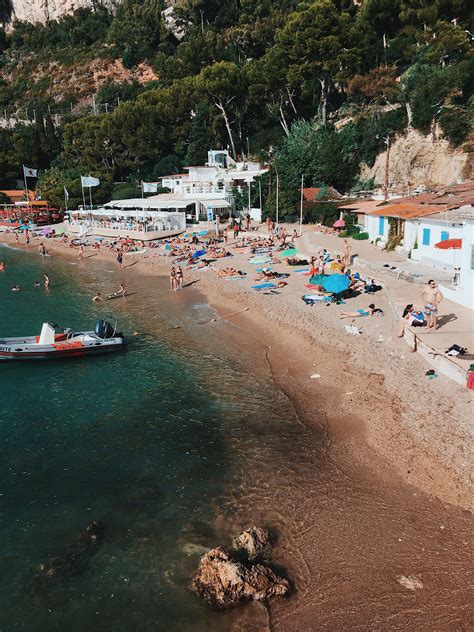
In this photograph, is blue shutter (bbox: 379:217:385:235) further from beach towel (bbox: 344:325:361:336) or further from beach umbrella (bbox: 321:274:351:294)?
beach towel (bbox: 344:325:361:336)

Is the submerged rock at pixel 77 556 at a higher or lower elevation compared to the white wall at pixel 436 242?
lower

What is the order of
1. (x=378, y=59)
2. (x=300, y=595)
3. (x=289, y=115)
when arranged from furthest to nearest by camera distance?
(x=289, y=115) < (x=378, y=59) < (x=300, y=595)

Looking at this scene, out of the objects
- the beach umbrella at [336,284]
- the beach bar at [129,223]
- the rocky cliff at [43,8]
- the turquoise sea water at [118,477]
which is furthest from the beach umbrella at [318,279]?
the rocky cliff at [43,8]

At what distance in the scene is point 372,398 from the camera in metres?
12.9

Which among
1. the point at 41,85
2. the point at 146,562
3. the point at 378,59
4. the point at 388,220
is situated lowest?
the point at 146,562

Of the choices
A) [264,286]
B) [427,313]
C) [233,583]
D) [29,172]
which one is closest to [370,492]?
[233,583]

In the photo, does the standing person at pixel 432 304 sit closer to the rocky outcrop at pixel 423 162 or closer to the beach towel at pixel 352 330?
the beach towel at pixel 352 330

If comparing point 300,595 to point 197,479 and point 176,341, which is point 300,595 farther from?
point 176,341

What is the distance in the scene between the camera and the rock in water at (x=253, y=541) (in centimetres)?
807

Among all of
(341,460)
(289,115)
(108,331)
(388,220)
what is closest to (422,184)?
(388,220)

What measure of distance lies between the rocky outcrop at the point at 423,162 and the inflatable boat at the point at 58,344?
114 ft

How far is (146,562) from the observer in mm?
8203

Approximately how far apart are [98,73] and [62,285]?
93570 mm

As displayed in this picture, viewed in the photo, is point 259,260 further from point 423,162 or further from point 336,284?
point 423,162
